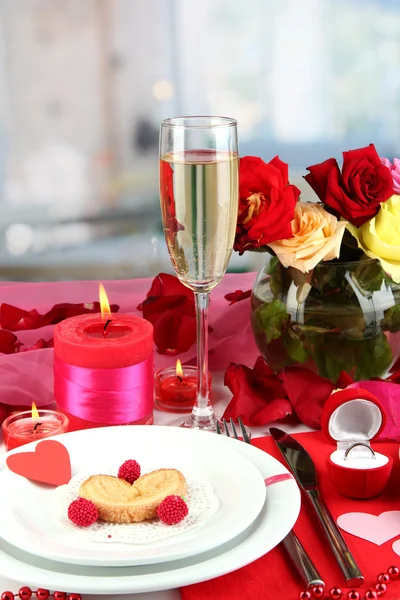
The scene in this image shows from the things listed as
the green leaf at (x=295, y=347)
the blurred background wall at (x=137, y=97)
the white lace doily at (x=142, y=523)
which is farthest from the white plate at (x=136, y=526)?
the blurred background wall at (x=137, y=97)

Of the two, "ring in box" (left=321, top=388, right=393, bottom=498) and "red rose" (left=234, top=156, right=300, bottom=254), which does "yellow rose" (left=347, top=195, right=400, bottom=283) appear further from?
"ring in box" (left=321, top=388, right=393, bottom=498)

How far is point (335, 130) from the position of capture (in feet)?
6.67

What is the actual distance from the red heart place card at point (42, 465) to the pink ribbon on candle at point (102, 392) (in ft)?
0.47

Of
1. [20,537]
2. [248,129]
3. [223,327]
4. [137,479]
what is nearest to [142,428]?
Answer: [137,479]

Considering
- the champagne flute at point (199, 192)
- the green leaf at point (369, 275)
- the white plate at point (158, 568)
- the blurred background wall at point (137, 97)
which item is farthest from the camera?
the blurred background wall at point (137, 97)

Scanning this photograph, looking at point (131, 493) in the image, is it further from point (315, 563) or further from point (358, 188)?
point (358, 188)

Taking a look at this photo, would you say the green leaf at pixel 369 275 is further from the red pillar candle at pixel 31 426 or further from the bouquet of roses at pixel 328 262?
the red pillar candle at pixel 31 426

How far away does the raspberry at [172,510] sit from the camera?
2.22ft

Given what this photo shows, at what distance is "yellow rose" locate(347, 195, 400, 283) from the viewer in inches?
38.1

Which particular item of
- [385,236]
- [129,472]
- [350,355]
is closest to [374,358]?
[350,355]

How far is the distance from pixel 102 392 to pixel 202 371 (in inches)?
4.4

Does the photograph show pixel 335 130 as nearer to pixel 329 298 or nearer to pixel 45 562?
pixel 329 298

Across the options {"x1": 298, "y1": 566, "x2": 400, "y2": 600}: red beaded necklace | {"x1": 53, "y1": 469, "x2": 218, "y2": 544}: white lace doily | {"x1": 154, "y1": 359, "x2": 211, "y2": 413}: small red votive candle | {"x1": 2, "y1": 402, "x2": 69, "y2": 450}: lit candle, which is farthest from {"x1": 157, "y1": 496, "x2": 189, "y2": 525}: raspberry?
{"x1": 154, "y1": 359, "x2": 211, "y2": 413}: small red votive candle

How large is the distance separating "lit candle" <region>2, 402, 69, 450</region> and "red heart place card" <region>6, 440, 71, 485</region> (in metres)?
0.11
